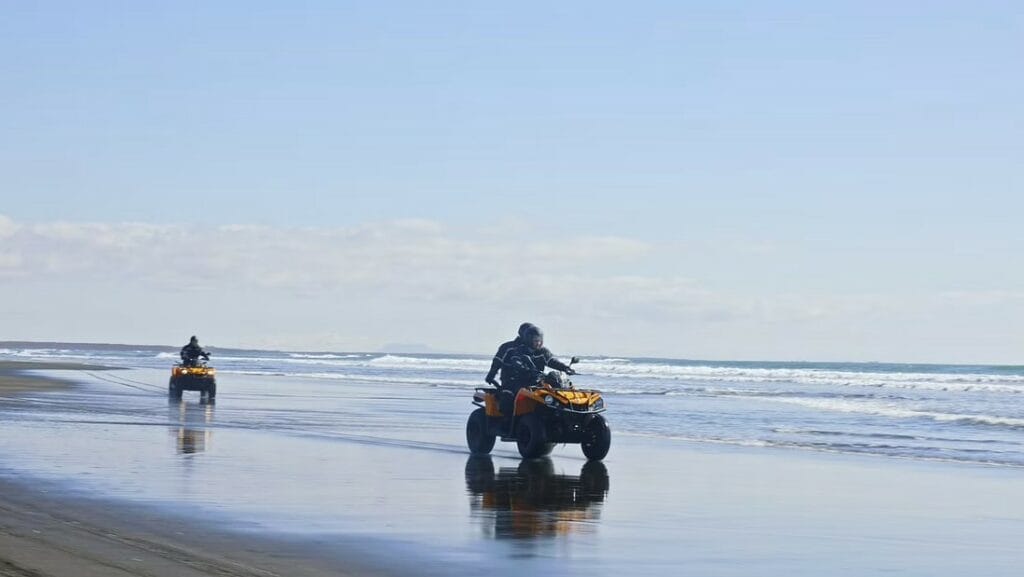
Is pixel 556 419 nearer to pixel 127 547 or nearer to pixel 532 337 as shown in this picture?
pixel 532 337

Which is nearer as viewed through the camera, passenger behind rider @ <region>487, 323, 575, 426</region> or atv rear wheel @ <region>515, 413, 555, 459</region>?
atv rear wheel @ <region>515, 413, 555, 459</region>

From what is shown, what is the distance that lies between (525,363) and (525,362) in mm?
15

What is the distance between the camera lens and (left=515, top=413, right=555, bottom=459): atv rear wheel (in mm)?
21234

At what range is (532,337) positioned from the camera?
22.0 meters

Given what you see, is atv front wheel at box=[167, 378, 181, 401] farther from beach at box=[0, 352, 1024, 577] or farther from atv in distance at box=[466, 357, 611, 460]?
atv in distance at box=[466, 357, 611, 460]

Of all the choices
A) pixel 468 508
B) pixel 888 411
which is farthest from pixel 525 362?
→ pixel 888 411

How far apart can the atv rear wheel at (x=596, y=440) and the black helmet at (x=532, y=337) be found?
148 centimetres

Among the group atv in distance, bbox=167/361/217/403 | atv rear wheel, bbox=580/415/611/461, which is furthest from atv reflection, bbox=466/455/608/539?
atv in distance, bbox=167/361/217/403

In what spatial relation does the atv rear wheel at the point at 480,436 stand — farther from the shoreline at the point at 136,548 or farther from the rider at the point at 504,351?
the shoreline at the point at 136,548

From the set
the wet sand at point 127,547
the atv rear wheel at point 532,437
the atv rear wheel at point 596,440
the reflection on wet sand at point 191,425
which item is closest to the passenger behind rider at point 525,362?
the atv rear wheel at point 532,437

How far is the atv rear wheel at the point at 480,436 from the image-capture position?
2253cm

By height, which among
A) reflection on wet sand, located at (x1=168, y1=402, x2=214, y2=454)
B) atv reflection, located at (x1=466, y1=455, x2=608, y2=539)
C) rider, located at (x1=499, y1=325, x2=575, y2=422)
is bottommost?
atv reflection, located at (x1=466, y1=455, x2=608, y2=539)

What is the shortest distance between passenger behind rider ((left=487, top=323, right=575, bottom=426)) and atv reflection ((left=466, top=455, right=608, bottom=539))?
1.18 metres

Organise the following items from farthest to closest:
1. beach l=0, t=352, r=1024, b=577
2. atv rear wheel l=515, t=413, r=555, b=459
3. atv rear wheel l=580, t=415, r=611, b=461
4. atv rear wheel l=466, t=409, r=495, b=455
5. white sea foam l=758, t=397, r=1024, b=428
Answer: white sea foam l=758, t=397, r=1024, b=428
atv rear wheel l=466, t=409, r=495, b=455
atv rear wheel l=580, t=415, r=611, b=461
atv rear wheel l=515, t=413, r=555, b=459
beach l=0, t=352, r=1024, b=577
